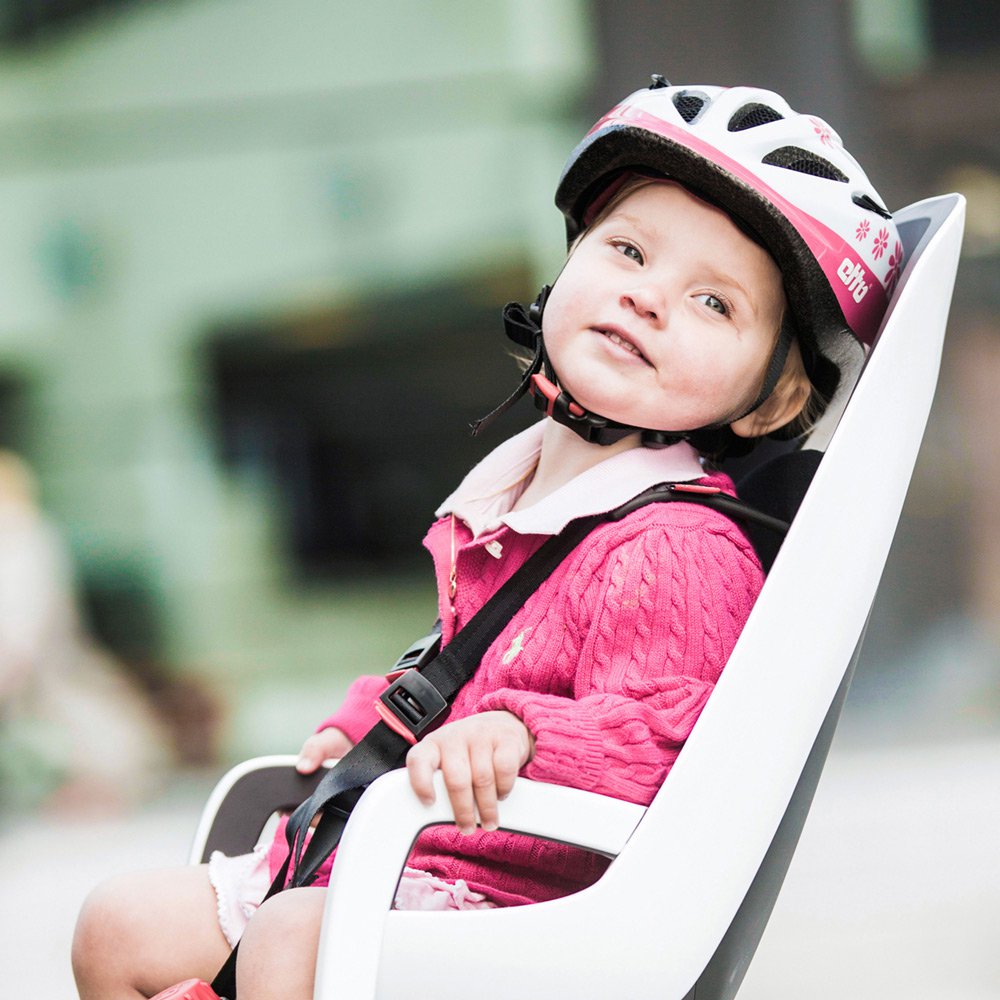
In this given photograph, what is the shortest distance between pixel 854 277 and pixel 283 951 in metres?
0.84

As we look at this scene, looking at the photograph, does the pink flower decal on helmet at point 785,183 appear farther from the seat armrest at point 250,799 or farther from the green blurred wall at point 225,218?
the green blurred wall at point 225,218

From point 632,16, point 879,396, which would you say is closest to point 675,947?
point 879,396

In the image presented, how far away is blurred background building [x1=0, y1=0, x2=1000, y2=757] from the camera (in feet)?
14.6

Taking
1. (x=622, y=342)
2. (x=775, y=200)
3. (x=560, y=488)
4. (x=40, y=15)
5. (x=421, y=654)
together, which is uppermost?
(x=40, y=15)

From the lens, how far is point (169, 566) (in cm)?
470

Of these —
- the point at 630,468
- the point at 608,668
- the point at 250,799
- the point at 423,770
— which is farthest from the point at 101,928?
the point at 630,468

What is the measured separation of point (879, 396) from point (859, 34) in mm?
3620

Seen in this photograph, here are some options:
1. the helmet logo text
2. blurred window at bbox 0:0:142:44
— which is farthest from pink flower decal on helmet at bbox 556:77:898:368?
blurred window at bbox 0:0:142:44

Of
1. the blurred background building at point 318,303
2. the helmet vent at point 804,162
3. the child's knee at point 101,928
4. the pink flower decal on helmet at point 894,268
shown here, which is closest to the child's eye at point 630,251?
the helmet vent at point 804,162

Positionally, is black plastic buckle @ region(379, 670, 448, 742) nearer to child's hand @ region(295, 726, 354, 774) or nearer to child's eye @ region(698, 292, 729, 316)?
child's hand @ region(295, 726, 354, 774)

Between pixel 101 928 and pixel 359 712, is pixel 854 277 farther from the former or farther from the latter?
pixel 101 928

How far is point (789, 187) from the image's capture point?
52.6 inches

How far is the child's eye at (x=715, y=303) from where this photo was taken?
1.35 metres

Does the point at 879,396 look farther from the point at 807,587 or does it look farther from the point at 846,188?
the point at 846,188
